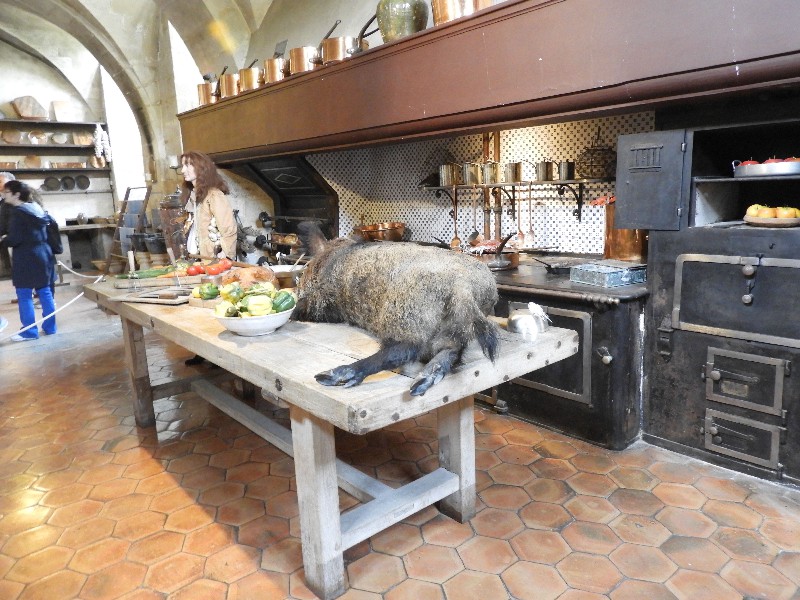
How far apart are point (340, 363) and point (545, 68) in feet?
7.00

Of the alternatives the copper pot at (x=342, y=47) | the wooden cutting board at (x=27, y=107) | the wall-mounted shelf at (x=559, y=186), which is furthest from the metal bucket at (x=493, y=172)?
the wooden cutting board at (x=27, y=107)

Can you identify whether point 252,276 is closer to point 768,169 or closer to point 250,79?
point 768,169

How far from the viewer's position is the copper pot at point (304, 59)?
499 cm

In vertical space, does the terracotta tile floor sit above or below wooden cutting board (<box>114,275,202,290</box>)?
below

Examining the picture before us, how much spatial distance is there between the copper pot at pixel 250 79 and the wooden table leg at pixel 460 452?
4.45m

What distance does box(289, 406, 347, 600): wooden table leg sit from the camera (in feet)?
6.74

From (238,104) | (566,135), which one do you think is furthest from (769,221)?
(238,104)

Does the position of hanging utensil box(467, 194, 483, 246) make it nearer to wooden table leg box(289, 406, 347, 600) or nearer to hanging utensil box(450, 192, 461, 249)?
hanging utensil box(450, 192, 461, 249)

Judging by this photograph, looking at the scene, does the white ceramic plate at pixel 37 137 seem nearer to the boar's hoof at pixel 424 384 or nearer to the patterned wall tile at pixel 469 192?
the patterned wall tile at pixel 469 192

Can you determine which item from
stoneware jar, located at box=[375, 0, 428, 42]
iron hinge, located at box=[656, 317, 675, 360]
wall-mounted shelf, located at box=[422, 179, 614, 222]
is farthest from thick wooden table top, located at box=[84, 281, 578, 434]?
stoneware jar, located at box=[375, 0, 428, 42]

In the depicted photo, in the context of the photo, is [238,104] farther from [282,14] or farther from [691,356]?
[691,356]

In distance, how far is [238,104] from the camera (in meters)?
5.98

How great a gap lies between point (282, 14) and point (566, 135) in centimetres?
414

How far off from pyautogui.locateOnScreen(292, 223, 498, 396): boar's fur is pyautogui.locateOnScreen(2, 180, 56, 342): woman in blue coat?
18.2 ft
